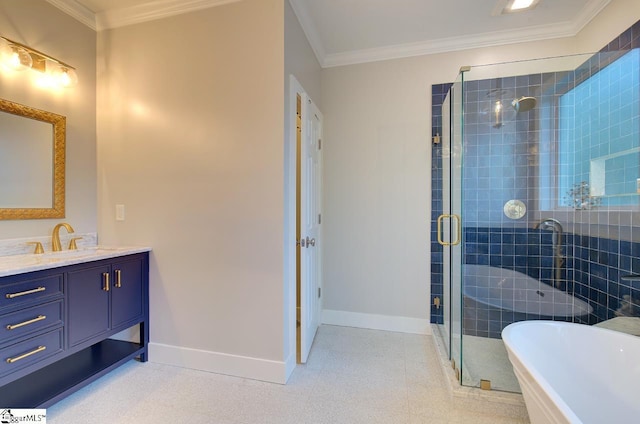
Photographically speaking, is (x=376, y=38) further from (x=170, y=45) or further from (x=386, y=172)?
(x=170, y=45)

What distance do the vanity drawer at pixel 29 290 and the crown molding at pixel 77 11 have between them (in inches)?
76.6

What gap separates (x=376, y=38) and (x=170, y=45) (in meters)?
1.73

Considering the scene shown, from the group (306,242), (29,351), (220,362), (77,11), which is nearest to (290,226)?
(306,242)

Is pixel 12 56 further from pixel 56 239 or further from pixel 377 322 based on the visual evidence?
pixel 377 322

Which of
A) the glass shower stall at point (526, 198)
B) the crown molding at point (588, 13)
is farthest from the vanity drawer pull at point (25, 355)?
the crown molding at point (588, 13)

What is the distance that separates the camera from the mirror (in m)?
1.76

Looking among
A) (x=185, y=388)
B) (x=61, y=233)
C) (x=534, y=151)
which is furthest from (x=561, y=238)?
(x=61, y=233)

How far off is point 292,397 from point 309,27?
9.04 ft

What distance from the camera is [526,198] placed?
2295 mm

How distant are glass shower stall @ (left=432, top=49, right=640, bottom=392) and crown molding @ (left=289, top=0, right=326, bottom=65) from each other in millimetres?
1263

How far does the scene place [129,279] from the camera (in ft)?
6.48

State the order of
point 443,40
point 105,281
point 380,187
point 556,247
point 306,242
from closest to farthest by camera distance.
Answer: point 105,281 < point 306,242 < point 556,247 < point 443,40 < point 380,187

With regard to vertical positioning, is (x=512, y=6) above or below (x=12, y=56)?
above

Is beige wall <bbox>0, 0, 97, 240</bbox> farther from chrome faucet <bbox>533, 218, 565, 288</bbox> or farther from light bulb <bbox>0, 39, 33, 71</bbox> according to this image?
chrome faucet <bbox>533, 218, 565, 288</bbox>
